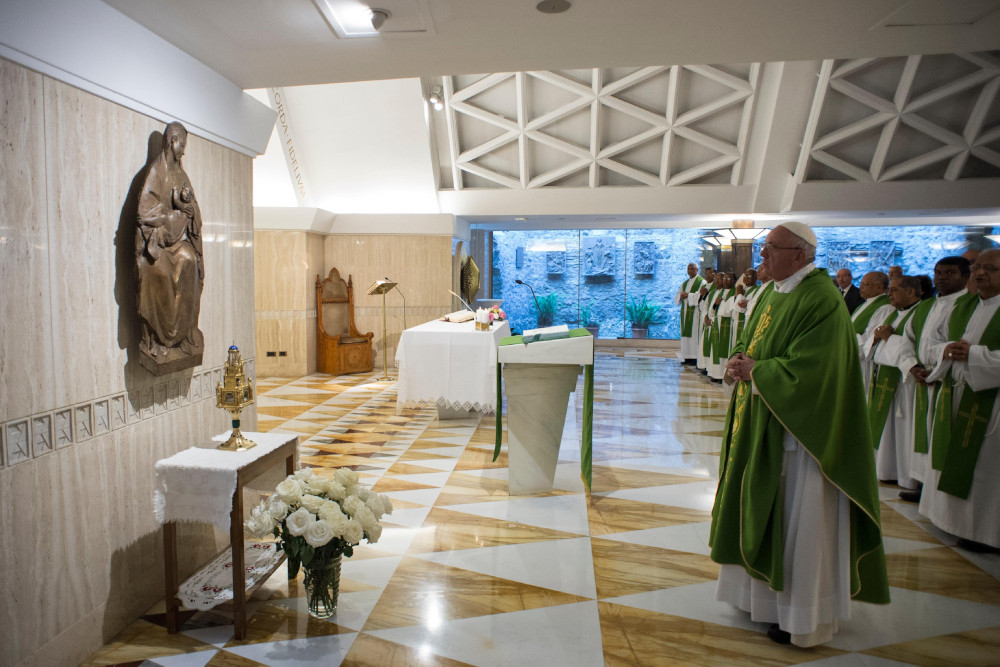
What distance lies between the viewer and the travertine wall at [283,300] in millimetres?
9961

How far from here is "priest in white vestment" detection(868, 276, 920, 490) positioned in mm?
4762

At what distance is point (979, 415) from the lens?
379 cm

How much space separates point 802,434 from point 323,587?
222 cm

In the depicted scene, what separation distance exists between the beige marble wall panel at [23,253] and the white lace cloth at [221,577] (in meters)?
1.08

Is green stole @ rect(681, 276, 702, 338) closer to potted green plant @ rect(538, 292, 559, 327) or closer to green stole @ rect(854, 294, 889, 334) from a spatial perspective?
potted green plant @ rect(538, 292, 559, 327)

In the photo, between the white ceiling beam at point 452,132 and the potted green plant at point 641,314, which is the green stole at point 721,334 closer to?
the white ceiling beam at point 452,132

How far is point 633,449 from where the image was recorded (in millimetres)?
6039

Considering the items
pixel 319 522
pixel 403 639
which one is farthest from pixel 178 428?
pixel 403 639

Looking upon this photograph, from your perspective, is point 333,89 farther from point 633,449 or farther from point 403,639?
point 403,639

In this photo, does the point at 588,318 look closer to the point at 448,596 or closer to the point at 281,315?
the point at 281,315

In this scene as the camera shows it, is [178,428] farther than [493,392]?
No

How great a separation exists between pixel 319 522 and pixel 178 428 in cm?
111

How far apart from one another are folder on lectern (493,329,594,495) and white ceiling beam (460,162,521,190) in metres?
6.78

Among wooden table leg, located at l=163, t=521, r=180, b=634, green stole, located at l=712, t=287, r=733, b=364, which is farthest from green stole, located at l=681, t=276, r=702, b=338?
wooden table leg, located at l=163, t=521, r=180, b=634
